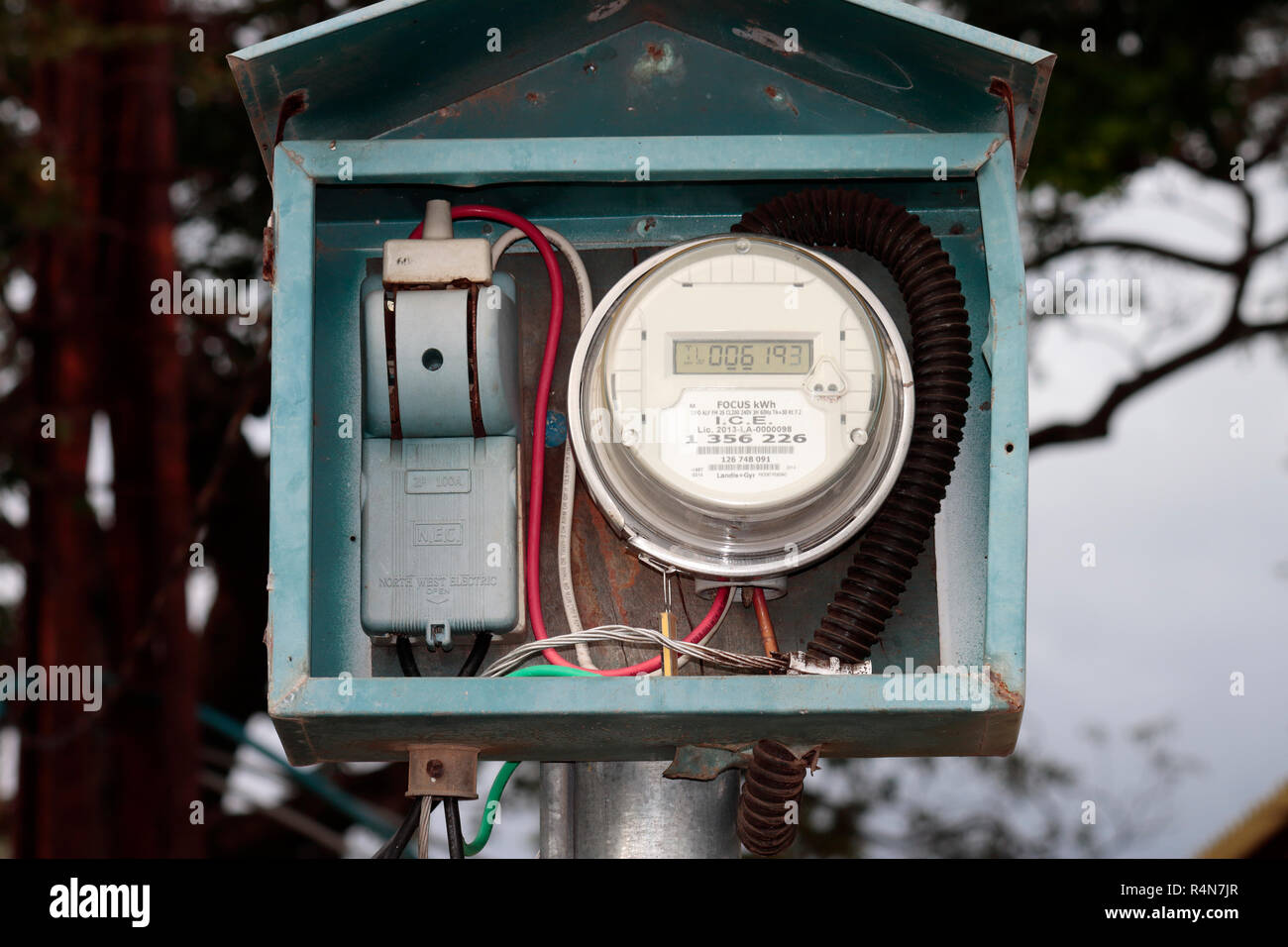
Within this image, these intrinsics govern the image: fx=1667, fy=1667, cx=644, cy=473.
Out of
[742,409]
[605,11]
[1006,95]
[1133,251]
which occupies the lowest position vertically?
[742,409]

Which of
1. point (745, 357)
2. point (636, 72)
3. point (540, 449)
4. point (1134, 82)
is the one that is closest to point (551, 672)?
point (540, 449)

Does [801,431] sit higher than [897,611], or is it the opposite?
[801,431]

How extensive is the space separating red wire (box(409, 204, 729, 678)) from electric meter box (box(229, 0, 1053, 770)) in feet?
0.20

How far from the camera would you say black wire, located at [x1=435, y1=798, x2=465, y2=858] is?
2125 millimetres

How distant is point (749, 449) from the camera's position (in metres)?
2.22

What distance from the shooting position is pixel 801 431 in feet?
7.31

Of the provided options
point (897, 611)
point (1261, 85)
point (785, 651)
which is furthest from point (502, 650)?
point (1261, 85)

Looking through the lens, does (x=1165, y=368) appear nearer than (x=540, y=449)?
No

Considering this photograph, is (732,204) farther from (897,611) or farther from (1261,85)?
(1261,85)

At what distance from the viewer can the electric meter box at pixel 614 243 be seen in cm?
208

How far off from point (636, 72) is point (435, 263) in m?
0.50

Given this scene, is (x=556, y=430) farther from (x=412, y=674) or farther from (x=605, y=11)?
(x=605, y=11)

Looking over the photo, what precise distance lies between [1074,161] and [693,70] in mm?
3198

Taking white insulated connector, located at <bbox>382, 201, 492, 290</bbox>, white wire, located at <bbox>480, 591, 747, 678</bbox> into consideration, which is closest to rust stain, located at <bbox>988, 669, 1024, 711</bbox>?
white wire, located at <bbox>480, 591, 747, 678</bbox>
